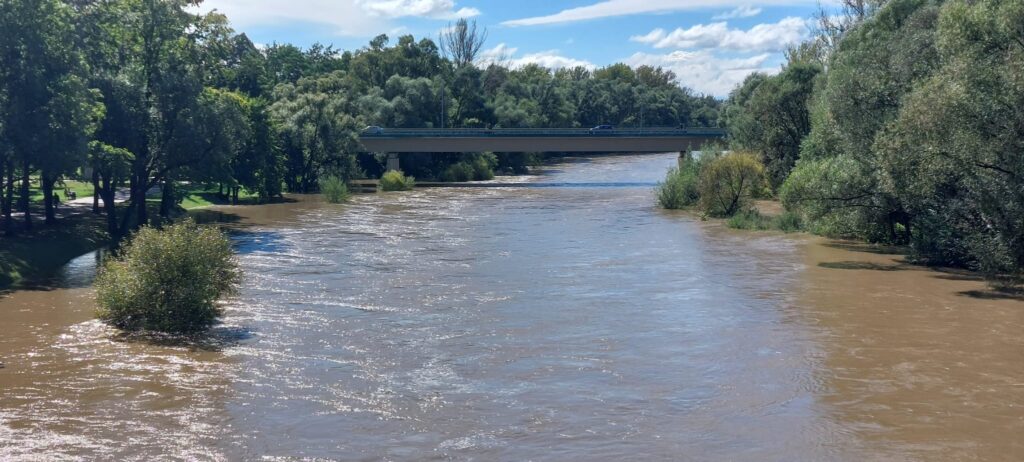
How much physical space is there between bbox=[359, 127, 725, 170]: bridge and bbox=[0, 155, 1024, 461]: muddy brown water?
4982 cm

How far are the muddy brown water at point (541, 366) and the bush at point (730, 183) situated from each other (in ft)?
49.0

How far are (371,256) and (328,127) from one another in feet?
123

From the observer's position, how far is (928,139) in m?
28.5

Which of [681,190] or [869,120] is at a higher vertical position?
[869,120]

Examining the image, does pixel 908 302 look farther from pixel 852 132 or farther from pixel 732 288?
pixel 852 132

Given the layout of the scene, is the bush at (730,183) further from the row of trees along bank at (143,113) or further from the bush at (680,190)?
the row of trees along bank at (143,113)

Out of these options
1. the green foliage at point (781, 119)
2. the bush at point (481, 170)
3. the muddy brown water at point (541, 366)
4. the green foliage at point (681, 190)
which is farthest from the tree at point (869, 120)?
the bush at point (481, 170)

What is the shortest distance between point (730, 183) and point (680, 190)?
23.2 feet

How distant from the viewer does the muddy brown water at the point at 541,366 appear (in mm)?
15969

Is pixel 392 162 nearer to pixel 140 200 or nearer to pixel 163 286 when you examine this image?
pixel 140 200

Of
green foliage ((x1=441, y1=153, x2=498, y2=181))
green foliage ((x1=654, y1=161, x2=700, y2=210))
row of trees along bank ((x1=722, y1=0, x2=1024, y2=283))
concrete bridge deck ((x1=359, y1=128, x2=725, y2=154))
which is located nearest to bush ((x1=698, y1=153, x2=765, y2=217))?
green foliage ((x1=654, y1=161, x2=700, y2=210))

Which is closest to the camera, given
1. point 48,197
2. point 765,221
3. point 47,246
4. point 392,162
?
point 47,246

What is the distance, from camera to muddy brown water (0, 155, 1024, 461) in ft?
52.4

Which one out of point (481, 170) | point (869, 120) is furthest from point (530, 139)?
point (869, 120)
